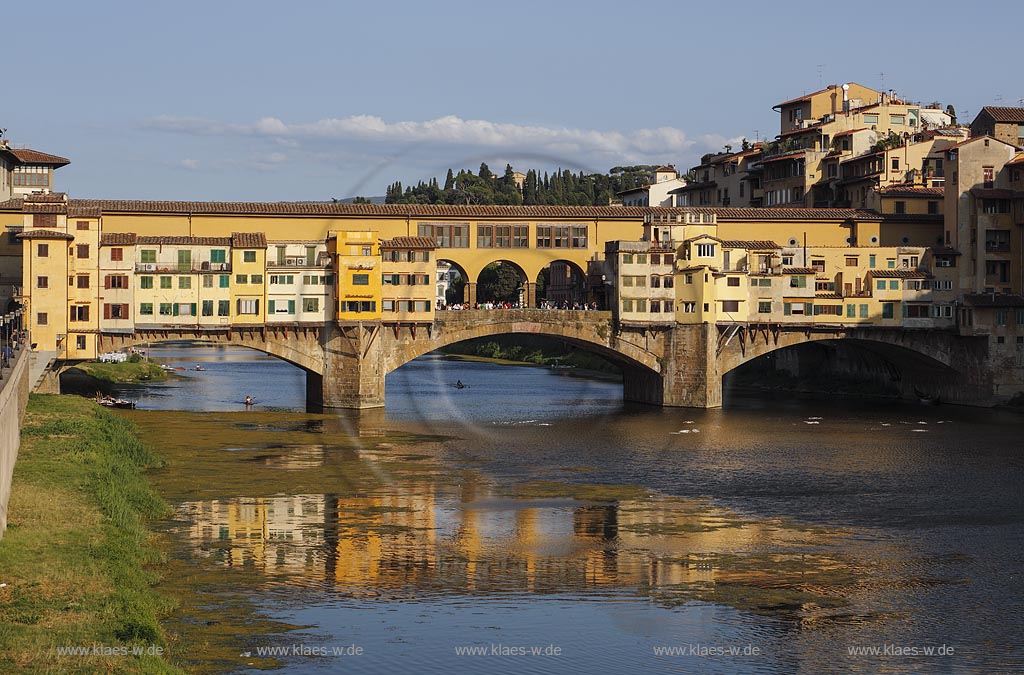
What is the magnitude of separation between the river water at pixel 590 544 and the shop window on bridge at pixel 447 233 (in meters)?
16.4

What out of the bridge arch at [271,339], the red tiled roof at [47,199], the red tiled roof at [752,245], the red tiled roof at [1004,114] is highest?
the red tiled roof at [1004,114]

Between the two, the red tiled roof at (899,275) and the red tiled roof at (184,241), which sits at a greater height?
the red tiled roof at (184,241)

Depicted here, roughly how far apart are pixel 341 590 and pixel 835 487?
29715 millimetres

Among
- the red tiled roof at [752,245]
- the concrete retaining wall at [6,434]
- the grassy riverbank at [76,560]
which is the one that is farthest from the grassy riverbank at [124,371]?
the concrete retaining wall at [6,434]

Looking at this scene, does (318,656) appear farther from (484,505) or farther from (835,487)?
(835,487)

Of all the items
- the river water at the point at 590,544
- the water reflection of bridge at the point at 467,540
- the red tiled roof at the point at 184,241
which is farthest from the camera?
the red tiled roof at the point at 184,241

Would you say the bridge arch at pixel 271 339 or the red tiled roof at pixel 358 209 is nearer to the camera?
the bridge arch at pixel 271 339

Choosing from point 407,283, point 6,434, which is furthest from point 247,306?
point 6,434

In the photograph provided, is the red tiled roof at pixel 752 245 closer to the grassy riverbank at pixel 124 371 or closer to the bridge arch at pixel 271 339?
the bridge arch at pixel 271 339

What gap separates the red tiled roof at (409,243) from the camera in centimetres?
9362

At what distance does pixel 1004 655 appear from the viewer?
109 ft

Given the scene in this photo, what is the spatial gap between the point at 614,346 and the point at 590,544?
5178 centimetres

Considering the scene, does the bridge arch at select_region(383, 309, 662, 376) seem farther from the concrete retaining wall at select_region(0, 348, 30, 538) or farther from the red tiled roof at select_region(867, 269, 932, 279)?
the concrete retaining wall at select_region(0, 348, 30, 538)

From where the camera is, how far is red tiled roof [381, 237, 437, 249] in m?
93.6
